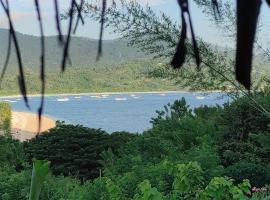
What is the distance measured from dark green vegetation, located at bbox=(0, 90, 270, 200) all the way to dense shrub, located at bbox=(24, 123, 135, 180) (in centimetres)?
2

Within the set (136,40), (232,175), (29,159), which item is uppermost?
(136,40)

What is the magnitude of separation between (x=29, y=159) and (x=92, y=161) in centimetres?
106

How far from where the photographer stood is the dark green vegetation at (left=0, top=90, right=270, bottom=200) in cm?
491

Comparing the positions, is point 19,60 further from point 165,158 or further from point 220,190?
point 165,158

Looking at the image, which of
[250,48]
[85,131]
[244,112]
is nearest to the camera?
[250,48]

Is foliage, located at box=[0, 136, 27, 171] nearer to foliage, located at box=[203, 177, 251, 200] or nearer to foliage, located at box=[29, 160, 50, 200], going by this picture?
foliage, located at box=[203, 177, 251, 200]

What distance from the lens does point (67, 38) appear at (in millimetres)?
547

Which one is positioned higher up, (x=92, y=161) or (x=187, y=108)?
(x=187, y=108)

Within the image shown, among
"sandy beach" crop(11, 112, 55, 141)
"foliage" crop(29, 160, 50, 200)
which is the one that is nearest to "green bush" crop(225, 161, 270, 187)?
"sandy beach" crop(11, 112, 55, 141)

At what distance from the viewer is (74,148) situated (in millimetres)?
12336

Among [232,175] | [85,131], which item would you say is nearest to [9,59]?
[232,175]

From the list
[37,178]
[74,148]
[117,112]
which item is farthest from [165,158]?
[117,112]

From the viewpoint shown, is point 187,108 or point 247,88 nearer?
point 247,88

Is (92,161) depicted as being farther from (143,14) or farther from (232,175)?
(232,175)
